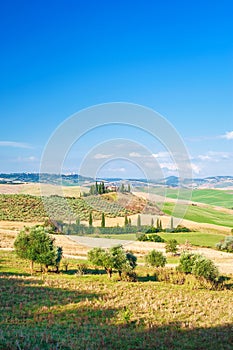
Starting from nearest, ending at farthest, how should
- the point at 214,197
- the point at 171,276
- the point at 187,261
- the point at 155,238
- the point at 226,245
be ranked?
1. the point at 171,276
2. the point at 187,261
3. the point at 226,245
4. the point at 155,238
5. the point at 214,197

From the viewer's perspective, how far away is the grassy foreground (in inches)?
674

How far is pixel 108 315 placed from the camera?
2331 cm

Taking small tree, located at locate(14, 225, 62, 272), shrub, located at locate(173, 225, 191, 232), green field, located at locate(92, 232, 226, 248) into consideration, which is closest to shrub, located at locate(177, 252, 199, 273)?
small tree, located at locate(14, 225, 62, 272)

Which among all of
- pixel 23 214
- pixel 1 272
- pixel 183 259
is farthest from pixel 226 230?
pixel 1 272

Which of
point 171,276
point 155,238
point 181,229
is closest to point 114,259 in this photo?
point 171,276

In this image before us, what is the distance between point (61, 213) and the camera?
47.3m

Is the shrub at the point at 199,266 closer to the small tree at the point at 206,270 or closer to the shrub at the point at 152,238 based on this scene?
the small tree at the point at 206,270

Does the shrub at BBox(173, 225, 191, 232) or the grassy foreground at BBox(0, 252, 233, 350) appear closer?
the grassy foreground at BBox(0, 252, 233, 350)

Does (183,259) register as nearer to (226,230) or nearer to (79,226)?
(79,226)

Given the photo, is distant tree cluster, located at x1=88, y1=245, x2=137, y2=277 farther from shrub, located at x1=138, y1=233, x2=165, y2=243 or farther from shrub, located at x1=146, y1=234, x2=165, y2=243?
shrub, located at x1=146, y1=234, x2=165, y2=243

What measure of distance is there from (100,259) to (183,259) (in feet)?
30.2

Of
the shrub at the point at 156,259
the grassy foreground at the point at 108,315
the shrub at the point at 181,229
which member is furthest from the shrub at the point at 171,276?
the shrub at the point at 181,229

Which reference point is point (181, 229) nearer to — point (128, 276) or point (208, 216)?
point (208, 216)

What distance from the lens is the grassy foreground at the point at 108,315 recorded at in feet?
56.2
